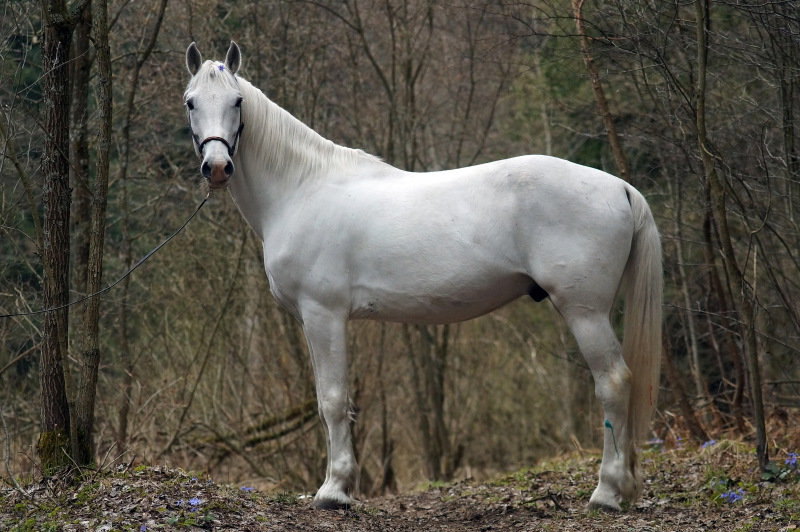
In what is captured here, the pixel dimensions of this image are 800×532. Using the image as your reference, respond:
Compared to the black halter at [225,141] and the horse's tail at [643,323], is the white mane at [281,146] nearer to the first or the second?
the black halter at [225,141]

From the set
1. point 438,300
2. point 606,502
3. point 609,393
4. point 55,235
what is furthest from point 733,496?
point 55,235

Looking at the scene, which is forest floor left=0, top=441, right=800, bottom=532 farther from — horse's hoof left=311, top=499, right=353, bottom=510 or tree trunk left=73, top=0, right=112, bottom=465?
tree trunk left=73, top=0, right=112, bottom=465

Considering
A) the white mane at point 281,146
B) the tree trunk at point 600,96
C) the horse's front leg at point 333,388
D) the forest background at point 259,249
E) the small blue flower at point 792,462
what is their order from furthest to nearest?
1. the forest background at point 259,249
2. the tree trunk at point 600,96
3. the small blue flower at point 792,462
4. the white mane at point 281,146
5. the horse's front leg at point 333,388

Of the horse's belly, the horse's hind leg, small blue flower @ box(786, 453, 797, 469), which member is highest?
the horse's belly

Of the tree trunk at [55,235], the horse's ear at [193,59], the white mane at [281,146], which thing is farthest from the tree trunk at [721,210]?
the tree trunk at [55,235]

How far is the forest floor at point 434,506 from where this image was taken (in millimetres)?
4773

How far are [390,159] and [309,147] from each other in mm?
4963

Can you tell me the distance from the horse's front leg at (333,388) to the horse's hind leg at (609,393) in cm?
137

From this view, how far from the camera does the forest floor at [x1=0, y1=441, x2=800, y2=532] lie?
4.77 m

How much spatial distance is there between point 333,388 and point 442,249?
108cm

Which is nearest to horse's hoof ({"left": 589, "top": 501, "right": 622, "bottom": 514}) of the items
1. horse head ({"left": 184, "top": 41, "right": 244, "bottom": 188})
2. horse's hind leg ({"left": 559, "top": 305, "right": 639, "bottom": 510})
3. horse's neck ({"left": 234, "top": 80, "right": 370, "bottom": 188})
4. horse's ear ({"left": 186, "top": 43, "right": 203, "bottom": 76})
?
horse's hind leg ({"left": 559, "top": 305, "right": 639, "bottom": 510})

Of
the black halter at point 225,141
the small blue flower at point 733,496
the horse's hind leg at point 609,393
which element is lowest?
the small blue flower at point 733,496

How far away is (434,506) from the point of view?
6531 mm

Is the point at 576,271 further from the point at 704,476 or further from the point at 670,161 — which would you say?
the point at 670,161
